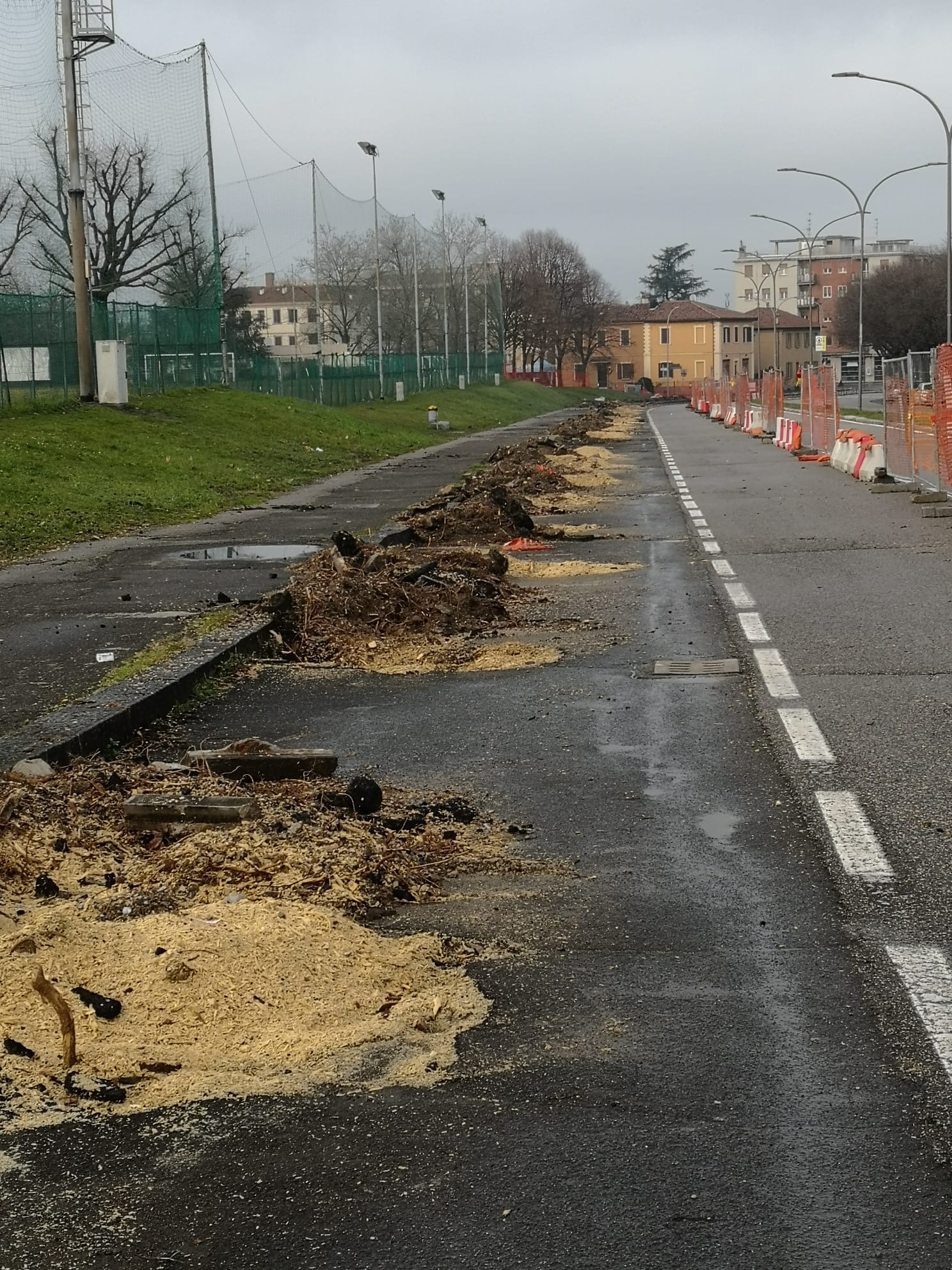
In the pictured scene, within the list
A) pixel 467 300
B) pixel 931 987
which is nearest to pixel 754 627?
pixel 931 987

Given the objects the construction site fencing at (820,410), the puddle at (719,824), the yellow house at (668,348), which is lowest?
the puddle at (719,824)

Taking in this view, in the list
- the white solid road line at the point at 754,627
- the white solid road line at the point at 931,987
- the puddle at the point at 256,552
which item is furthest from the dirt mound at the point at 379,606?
the white solid road line at the point at 931,987

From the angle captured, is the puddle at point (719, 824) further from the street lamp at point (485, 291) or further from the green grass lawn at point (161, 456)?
the street lamp at point (485, 291)

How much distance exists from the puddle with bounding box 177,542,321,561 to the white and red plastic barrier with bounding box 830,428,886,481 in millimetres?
10723

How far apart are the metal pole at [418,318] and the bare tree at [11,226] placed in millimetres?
36699

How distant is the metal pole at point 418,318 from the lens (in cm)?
7712

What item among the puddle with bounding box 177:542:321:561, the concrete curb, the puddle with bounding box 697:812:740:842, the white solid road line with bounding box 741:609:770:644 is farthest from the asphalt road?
the puddle with bounding box 177:542:321:561

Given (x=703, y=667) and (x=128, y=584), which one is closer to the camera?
(x=703, y=667)

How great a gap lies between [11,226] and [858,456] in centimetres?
2026

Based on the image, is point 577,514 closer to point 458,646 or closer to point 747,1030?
point 458,646

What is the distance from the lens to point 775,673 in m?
9.12

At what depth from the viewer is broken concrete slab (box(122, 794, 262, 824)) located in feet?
19.4

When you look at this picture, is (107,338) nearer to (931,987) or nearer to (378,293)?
(378,293)

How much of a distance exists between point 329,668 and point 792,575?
5232 millimetres
